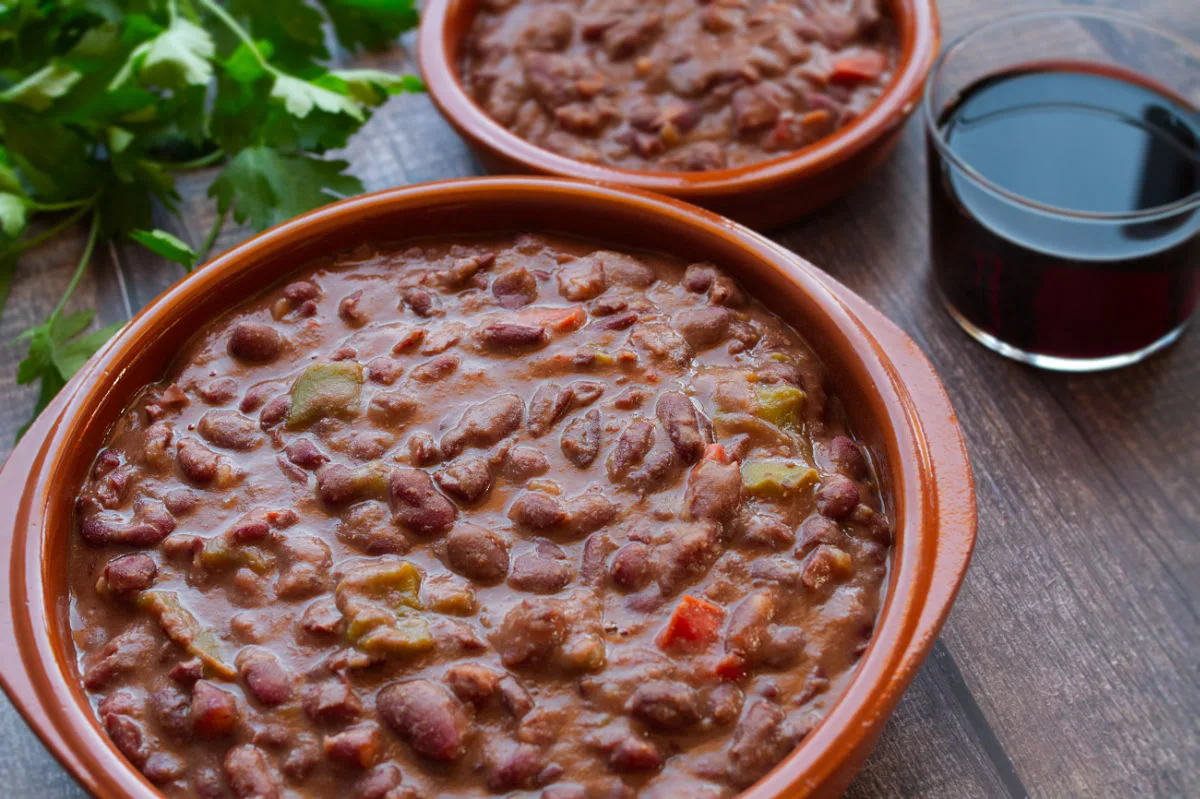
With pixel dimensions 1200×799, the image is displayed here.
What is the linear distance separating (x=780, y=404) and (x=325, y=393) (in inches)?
35.2

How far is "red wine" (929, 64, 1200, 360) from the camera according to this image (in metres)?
2.62

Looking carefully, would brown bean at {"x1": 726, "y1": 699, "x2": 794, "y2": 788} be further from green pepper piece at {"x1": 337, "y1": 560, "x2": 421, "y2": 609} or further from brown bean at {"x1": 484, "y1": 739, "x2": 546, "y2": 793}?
green pepper piece at {"x1": 337, "y1": 560, "x2": 421, "y2": 609}

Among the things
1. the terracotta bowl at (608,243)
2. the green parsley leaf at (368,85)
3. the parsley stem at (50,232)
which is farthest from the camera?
the parsley stem at (50,232)

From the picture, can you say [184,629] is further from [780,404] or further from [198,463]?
→ [780,404]

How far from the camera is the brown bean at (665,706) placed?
185 cm

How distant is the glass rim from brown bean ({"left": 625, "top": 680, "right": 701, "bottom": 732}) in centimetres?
138

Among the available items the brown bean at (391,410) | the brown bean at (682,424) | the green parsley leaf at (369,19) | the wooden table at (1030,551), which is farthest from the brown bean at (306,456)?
the green parsley leaf at (369,19)

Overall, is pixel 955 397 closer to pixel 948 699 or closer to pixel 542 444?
pixel 948 699

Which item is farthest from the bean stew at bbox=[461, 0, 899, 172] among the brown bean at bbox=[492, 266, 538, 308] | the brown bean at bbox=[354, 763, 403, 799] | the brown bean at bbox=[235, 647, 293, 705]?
the brown bean at bbox=[354, 763, 403, 799]

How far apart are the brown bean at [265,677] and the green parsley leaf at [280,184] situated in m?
1.29

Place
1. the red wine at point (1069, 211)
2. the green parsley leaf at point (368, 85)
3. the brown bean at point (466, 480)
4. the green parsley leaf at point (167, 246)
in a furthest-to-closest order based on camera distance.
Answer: the green parsley leaf at point (368, 85)
the green parsley leaf at point (167, 246)
the red wine at point (1069, 211)
the brown bean at point (466, 480)

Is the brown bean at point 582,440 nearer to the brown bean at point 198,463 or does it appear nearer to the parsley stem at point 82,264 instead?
the brown bean at point 198,463

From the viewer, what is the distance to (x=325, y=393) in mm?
2311

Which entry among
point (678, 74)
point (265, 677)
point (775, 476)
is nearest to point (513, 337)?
point (775, 476)
